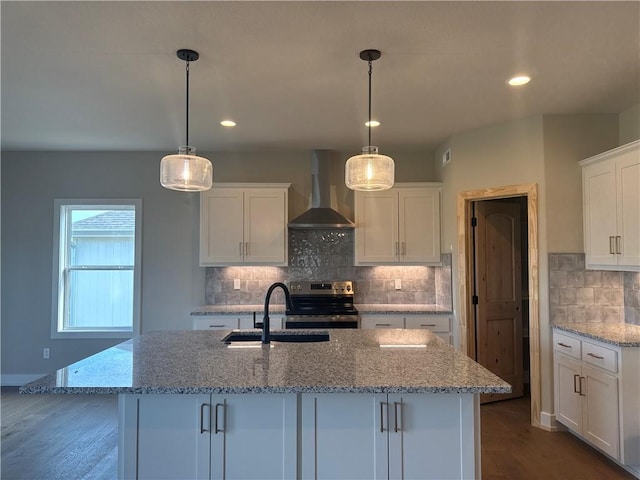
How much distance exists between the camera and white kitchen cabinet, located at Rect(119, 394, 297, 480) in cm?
195

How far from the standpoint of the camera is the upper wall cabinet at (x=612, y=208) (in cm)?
315

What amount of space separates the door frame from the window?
12.3 ft

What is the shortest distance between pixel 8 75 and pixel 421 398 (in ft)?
11.1

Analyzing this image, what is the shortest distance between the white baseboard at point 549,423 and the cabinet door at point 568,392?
0.22ft

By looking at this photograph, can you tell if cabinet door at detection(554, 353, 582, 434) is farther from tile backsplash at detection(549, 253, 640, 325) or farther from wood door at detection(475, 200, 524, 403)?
wood door at detection(475, 200, 524, 403)

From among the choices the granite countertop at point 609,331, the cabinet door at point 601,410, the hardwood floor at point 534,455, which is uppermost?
the granite countertop at point 609,331

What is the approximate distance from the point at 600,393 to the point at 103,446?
3.75 meters

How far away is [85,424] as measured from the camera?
3.81m

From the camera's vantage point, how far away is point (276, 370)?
6.81ft

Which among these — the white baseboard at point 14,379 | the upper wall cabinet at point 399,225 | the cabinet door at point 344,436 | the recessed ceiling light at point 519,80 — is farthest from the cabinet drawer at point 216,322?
the recessed ceiling light at point 519,80

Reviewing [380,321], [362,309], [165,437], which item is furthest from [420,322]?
[165,437]

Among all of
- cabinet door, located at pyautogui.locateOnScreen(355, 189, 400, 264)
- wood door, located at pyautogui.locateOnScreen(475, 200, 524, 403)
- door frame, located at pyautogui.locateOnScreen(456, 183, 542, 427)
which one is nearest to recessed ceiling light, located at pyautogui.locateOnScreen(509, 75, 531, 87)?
door frame, located at pyautogui.locateOnScreen(456, 183, 542, 427)

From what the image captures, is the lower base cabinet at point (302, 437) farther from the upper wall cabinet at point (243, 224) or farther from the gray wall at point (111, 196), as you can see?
the gray wall at point (111, 196)

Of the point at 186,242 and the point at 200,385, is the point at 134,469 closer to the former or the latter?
the point at 200,385
